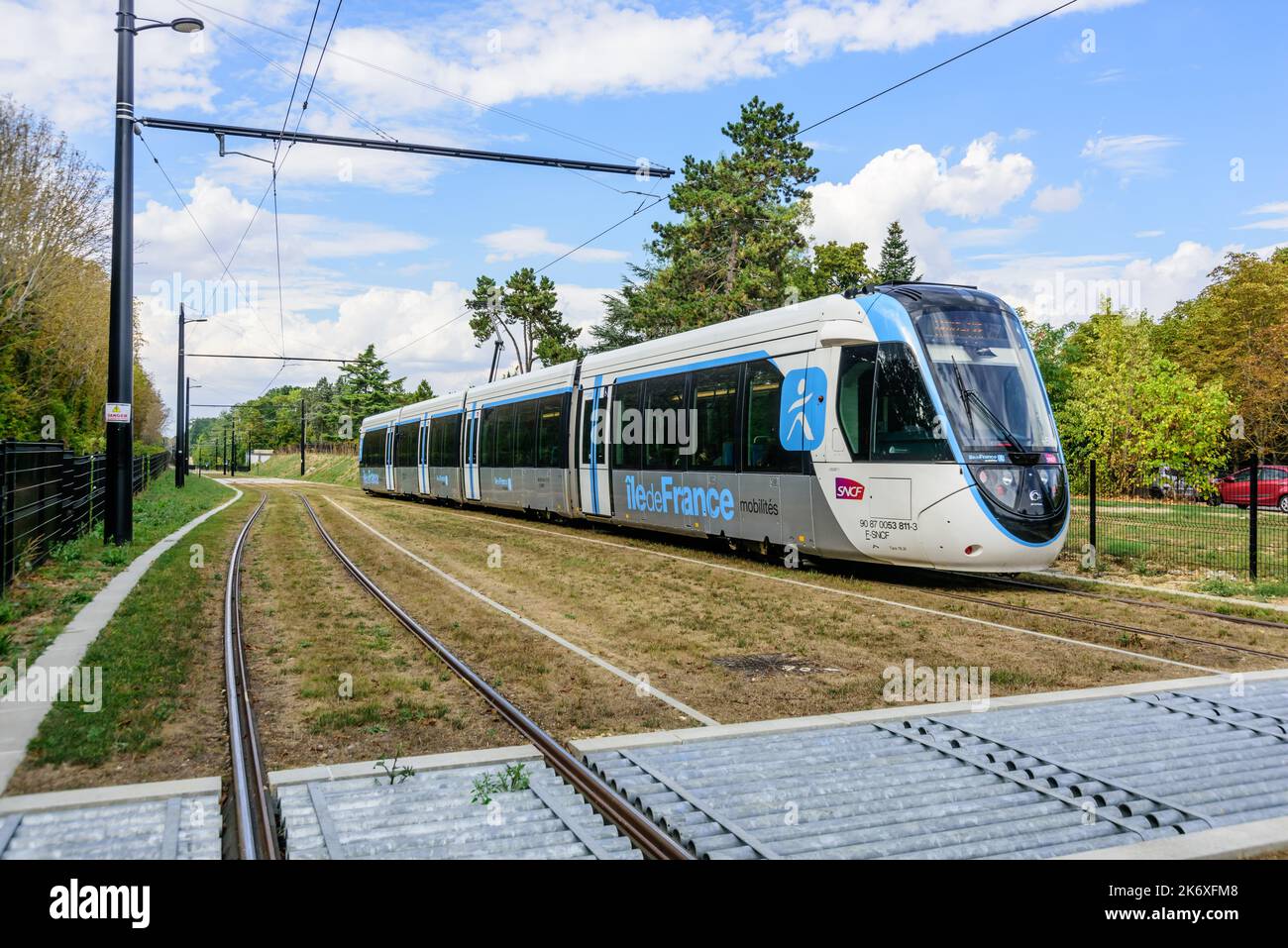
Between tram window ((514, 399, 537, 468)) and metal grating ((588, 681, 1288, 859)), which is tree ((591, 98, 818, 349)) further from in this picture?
metal grating ((588, 681, 1288, 859))

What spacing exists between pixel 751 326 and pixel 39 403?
20.5m

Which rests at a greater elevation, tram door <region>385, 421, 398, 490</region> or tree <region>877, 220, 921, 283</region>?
tree <region>877, 220, 921, 283</region>

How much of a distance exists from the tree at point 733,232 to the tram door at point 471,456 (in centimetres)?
1734

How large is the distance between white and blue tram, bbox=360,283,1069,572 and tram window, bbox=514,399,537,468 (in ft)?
15.0

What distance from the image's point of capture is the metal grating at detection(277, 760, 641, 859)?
166 inches

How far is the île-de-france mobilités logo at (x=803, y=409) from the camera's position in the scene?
13.3m

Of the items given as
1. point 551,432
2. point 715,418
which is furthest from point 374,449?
point 715,418

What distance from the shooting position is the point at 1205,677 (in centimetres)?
757

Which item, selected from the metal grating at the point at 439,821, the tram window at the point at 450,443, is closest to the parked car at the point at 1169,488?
the tram window at the point at 450,443

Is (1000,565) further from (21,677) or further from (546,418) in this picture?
(546,418)

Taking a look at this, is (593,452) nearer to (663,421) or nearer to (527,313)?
(663,421)

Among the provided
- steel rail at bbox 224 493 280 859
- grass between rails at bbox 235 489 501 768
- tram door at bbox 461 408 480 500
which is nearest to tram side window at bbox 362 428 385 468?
tram door at bbox 461 408 480 500

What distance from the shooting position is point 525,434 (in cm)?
2464

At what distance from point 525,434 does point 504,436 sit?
1.80 metres
